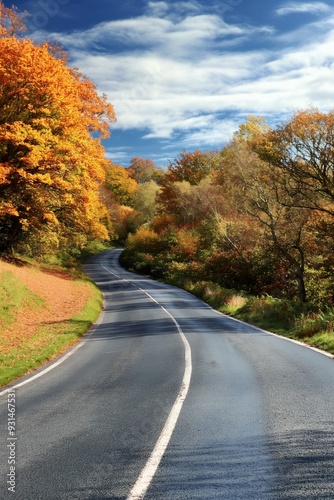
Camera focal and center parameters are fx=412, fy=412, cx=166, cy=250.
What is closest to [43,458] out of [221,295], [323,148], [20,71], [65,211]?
[323,148]

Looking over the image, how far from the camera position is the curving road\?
4.14 metres

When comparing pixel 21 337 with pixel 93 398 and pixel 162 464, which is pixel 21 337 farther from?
pixel 162 464

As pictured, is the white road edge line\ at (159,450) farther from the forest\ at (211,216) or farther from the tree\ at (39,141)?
the tree\ at (39,141)

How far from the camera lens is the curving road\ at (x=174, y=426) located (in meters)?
4.14

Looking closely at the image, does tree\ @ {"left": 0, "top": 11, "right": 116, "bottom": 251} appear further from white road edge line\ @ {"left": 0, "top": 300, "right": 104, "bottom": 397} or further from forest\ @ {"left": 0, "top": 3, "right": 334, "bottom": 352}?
white road edge line\ @ {"left": 0, "top": 300, "right": 104, "bottom": 397}

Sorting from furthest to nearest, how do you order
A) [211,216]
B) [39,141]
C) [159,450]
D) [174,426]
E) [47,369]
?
[211,216] < [39,141] < [47,369] < [174,426] < [159,450]

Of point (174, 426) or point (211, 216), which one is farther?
point (211, 216)

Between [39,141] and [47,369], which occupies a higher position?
[39,141]

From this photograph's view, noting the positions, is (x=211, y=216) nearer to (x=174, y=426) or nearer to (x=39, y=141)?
(x=39, y=141)

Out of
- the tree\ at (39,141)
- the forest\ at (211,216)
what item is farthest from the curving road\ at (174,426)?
the tree\ at (39,141)

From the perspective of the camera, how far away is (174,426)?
5871 mm

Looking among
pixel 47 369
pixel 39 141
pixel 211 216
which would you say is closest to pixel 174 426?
pixel 47 369

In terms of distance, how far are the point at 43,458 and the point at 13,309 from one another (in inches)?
589

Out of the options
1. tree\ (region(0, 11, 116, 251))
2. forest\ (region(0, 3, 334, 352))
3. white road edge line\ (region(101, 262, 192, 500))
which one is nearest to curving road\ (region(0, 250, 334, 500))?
white road edge line\ (region(101, 262, 192, 500))
